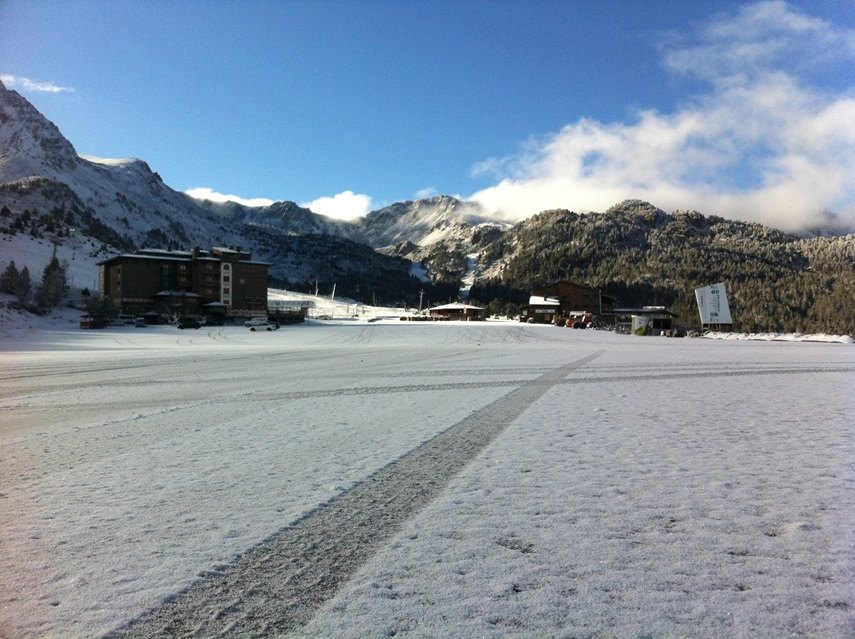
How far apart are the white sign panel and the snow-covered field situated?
61.8 meters

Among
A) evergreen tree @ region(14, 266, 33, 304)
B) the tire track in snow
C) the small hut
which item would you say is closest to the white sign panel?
the small hut

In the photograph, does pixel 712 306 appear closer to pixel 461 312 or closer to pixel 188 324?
pixel 461 312

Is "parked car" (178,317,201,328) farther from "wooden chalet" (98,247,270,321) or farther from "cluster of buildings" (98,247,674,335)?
"wooden chalet" (98,247,270,321)

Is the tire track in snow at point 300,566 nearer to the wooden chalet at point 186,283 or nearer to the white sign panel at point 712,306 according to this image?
the white sign panel at point 712,306

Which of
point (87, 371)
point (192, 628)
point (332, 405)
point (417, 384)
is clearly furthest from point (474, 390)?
point (87, 371)

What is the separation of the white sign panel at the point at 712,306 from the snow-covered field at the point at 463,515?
6178cm

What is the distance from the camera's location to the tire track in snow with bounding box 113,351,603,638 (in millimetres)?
3465

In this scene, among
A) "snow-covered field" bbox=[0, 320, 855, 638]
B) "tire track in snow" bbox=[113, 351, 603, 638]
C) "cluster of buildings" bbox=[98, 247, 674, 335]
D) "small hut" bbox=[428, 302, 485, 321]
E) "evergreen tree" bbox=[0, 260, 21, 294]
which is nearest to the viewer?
"tire track in snow" bbox=[113, 351, 603, 638]

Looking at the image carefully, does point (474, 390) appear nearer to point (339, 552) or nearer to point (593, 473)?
point (593, 473)

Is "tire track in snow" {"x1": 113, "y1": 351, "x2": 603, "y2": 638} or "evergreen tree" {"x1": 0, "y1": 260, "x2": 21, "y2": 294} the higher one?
"evergreen tree" {"x1": 0, "y1": 260, "x2": 21, "y2": 294}

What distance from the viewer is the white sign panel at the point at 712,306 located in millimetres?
68375

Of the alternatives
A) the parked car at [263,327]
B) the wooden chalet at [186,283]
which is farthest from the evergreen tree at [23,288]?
the parked car at [263,327]

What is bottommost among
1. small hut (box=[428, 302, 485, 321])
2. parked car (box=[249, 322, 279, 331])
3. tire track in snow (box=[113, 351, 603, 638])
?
tire track in snow (box=[113, 351, 603, 638])

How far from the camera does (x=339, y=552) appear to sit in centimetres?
443
